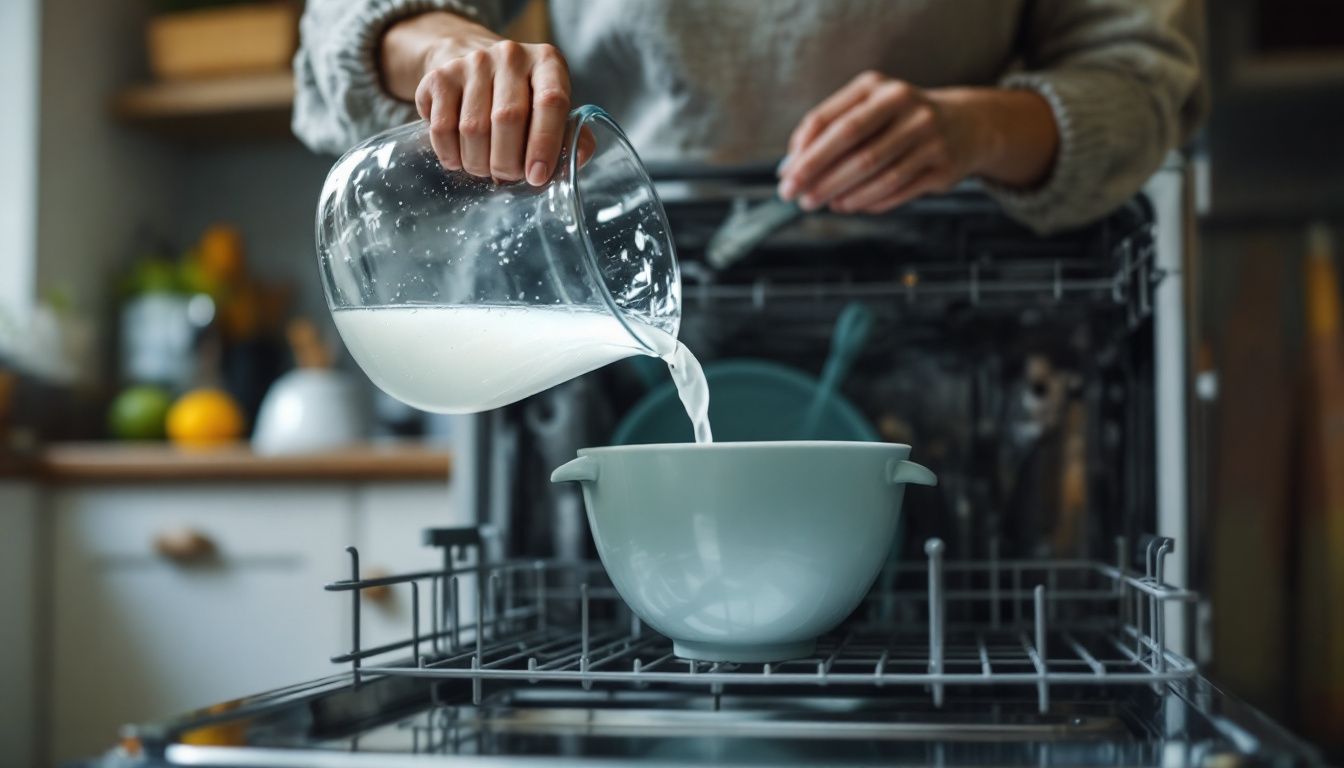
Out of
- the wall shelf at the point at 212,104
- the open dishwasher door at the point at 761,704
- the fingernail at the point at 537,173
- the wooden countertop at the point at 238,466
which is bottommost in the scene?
the open dishwasher door at the point at 761,704

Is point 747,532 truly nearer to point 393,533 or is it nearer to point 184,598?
point 393,533

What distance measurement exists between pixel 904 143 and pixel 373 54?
12.3 inches

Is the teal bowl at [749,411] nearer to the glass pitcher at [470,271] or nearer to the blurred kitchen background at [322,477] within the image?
A: the glass pitcher at [470,271]

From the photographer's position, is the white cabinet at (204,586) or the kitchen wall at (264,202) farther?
the kitchen wall at (264,202)

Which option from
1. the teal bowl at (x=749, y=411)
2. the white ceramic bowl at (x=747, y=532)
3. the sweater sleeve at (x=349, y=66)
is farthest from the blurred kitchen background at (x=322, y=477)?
the white ceramic bowl at (x=747, y=532)

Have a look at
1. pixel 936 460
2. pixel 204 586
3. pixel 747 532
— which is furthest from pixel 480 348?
pixel 204 586

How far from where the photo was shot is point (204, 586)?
1.58m

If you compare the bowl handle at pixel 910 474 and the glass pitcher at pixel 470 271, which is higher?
the glass pitcher at pixel 470 271

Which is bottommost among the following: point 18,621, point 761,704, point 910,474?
point 18,621

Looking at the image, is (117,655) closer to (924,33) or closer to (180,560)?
(180,560)

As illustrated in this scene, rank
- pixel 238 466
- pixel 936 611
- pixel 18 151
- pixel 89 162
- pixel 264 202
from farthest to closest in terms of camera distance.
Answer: pixel 264 202 → pixel 89 162 → pixel 18 151 → pixel 238 466 → pixel 936 611

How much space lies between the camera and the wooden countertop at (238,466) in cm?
154

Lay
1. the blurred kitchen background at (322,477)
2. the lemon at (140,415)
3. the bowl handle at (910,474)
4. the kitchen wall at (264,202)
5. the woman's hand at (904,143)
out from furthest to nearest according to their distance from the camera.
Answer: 1. the kitchen wall at (264,202)
2. the lemon at (140,415)
3. the blurred kitchen background at (322,477)
4. the woman's hand at (904,143)
5. the bowl handle at (910,474)

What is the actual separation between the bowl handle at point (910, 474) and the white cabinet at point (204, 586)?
3.46 feet
